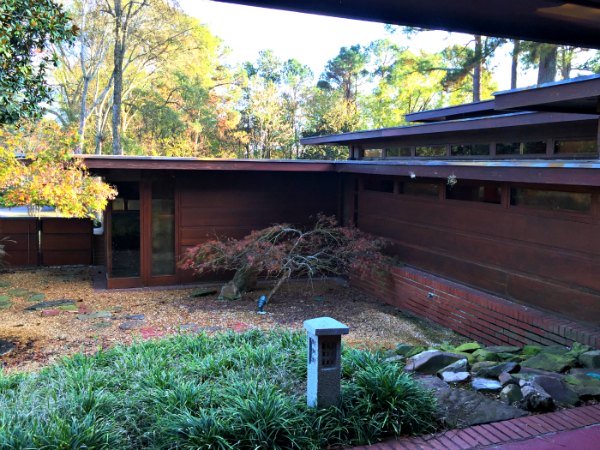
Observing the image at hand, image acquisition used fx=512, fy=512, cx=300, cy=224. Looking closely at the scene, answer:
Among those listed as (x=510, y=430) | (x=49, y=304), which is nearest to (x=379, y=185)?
(x=49, y=304)

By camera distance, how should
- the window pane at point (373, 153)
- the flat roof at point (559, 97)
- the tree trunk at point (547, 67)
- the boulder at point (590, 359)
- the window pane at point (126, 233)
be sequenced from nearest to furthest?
the boulder at point (590, 359)
the flat roof at point (559, 97)
the window pane at point (126, 233)
the window pane at point (373, 153)
the tree trunk at point (547, 67)

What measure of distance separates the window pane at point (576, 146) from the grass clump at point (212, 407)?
4.49m

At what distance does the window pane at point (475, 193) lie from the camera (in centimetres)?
810

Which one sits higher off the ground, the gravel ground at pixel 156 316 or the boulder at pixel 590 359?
the boulder at pixel 590 359

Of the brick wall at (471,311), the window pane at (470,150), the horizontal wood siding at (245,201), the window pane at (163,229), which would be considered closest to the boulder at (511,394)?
the brick wall at (471,311)

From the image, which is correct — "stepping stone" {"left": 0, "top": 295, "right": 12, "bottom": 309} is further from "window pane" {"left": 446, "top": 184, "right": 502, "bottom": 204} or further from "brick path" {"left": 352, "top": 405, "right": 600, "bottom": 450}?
"brick path" {"left": 352, "top": 405, "right": 600, "bottom": 450}

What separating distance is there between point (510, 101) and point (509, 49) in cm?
1287

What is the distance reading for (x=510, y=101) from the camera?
5.71m

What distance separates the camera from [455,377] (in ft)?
14.3

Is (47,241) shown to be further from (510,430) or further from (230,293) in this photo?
(510,430)

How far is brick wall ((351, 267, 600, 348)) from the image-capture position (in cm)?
645

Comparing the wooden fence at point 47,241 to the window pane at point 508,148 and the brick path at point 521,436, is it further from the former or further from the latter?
the brick path at point 521,436

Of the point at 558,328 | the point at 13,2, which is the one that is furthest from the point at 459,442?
the point at 13,2

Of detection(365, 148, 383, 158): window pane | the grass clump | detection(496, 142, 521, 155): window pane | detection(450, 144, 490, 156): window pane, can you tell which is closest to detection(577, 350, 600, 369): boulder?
the grass clump
